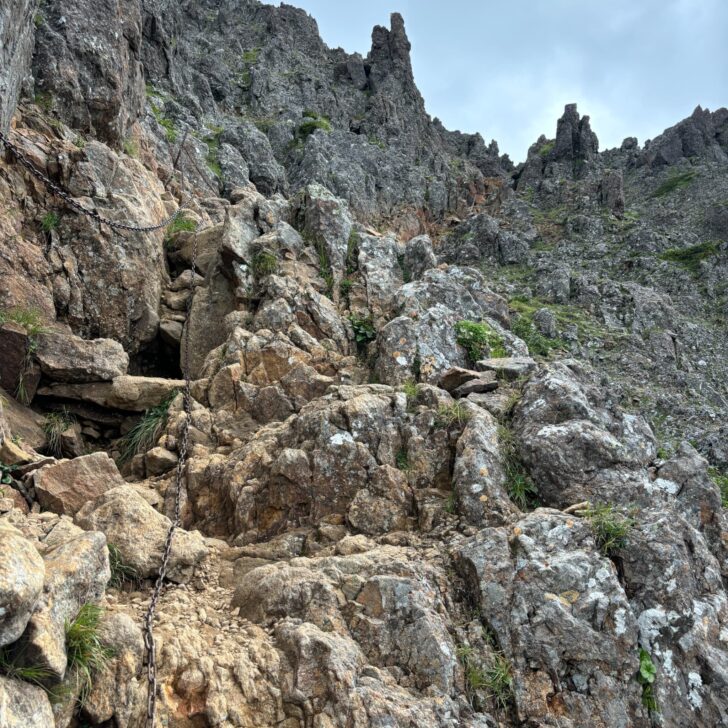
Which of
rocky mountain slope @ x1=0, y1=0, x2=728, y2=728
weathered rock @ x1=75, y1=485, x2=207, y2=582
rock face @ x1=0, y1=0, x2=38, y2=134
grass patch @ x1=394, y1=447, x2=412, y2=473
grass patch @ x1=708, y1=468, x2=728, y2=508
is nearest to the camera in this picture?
rocky mountain slope @ x1=0, y1=0, x2=728, y2=728

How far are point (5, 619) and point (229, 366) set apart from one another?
23.5 feet

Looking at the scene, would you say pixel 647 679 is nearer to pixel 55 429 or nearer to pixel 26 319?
pixel 55 429

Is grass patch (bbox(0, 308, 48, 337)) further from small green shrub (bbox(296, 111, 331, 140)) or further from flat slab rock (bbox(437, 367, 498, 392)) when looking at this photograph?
small green shrub (bbox(296, 111, 331, 140))

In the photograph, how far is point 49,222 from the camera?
11.0 m

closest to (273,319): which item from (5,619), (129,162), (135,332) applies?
(135,332)

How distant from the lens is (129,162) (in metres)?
14.5

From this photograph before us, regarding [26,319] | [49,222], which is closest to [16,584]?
[26,319]

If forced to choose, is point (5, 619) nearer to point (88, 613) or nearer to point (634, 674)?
point (88, 613)

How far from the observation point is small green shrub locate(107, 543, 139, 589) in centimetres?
564

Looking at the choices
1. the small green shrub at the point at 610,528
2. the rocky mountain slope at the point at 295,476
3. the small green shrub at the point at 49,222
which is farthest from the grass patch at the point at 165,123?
the small green shrub at the point at 610,528

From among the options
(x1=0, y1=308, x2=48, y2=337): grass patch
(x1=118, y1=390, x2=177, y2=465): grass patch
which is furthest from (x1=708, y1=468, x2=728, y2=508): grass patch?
(x1=0, y1=308, x2=48, y2=337): grass patch

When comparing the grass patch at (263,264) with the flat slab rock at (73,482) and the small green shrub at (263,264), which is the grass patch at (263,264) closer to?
the small green shrub at (263,264)

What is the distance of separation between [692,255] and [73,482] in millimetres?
42300

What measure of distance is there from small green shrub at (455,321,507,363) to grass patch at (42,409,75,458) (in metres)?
8.23
